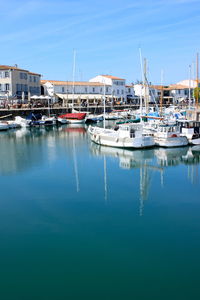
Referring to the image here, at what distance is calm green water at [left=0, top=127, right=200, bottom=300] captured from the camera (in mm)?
9881

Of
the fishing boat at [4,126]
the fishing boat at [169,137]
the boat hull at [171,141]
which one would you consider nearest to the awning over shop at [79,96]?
the fishing boat at [4,126]

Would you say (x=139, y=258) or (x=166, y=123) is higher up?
(x=166, y=123)

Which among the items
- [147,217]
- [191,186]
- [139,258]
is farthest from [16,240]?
[191,186]

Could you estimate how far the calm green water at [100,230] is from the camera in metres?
9.88

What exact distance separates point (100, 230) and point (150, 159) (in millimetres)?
14036

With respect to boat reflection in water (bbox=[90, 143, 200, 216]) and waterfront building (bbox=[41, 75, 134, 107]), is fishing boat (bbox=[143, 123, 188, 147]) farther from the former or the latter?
waterfront building (bbox=[41, 75, 134, 107])

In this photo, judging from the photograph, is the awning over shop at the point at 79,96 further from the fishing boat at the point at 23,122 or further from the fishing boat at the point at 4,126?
the fishing boat at the point at 4,126

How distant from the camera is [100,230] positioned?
44.2 feet

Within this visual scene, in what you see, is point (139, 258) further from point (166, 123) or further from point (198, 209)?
point (166, 123)

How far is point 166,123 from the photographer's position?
37.0m

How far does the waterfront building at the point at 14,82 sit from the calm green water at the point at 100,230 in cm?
3964

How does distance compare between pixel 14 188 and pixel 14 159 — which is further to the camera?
pixel 14 159

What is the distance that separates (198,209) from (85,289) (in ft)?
25.7

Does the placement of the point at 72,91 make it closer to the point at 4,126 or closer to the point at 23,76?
the point at 23,76
